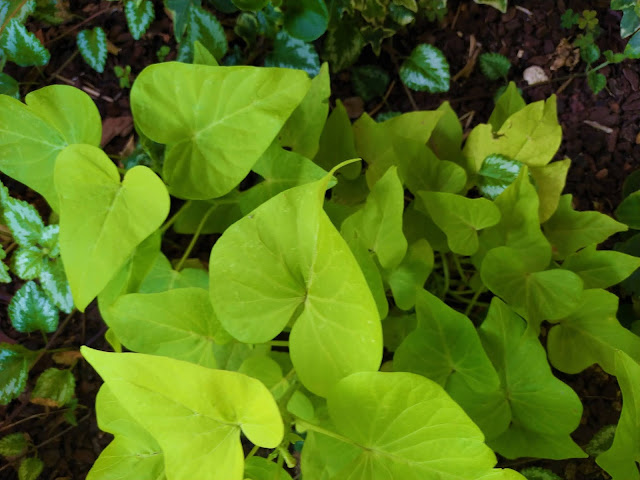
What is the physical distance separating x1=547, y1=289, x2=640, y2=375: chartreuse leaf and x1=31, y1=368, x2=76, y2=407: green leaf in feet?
3.16

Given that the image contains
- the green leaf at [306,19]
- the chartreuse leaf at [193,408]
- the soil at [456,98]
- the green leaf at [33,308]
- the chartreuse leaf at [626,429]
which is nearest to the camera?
the chartreuse leaf at [193,408]

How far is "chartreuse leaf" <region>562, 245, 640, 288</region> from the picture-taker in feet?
3.03

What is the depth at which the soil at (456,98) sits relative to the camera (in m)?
1.24

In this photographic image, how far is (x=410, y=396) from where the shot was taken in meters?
0.64

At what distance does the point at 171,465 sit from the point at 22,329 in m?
0.73

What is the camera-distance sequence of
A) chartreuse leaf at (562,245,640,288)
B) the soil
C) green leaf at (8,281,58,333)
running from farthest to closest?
the soil < green leaf at (8,281,58,333) < chartreuse leaf at (562,245,640,288)

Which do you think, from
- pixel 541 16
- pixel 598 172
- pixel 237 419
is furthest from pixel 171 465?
pixel 541 16

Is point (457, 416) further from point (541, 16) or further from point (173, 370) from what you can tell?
point (541, 16)

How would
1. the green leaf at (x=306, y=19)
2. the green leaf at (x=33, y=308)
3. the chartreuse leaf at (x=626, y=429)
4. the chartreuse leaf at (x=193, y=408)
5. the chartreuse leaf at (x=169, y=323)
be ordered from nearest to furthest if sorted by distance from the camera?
1. the chartreuse leaf at (x=193, y=408)
2. the chartreuse leaf at (x=626, y=429)
3. the chartreuse leaf at (x=169, y=323)
4. the green leaf at (x=306, y=19)
5. the green leaf at (x=33, y=308)

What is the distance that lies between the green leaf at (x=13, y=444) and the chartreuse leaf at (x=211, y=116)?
75cm

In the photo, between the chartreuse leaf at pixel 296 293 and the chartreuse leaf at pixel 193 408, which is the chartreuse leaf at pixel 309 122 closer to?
the chartreuse leaf at pixel 296 293

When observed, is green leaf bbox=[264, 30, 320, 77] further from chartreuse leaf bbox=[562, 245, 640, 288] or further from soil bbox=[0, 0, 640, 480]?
chartreuse leaf bbox=[562, 245, 640, 288]

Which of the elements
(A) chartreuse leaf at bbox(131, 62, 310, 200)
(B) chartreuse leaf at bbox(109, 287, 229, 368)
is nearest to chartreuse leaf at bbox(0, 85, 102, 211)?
(A) chartreuse leaf at bbox(131, 62, 310, 200)

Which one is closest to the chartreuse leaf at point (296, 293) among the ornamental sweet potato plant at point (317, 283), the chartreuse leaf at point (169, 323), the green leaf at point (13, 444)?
the ornamental sweet potato plant at point (317, 283)
